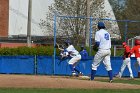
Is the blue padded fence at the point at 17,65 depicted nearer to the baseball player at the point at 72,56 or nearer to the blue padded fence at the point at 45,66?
the blue padded fence at the point at 45,66

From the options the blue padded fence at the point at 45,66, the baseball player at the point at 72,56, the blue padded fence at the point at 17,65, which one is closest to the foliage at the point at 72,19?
the blue padded fence at the point at 45,66

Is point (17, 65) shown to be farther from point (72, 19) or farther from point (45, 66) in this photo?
point (72, 19)

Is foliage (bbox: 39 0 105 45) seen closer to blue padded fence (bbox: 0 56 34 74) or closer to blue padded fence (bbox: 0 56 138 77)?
blue padded fence (bbox: 0 56 138 77)

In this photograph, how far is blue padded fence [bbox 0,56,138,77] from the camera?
25750 millimetres

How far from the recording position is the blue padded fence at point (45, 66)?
2575 cm

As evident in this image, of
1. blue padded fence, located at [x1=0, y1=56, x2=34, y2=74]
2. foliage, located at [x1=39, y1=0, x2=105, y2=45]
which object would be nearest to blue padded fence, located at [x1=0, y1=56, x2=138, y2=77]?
blue padded fence, located at [x1=0, y1=56, x2=34, y2=74]

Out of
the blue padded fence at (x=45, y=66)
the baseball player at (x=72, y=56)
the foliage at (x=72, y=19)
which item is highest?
the foliage at (x=72, y=19)

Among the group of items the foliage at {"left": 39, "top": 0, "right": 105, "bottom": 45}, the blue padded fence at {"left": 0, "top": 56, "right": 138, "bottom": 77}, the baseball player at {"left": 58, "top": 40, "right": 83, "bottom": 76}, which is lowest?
the blue padded fence at {"left": 0, "top": 56, "right": 138, "bottom": 77}

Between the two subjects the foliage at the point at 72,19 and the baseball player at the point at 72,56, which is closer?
the baseball player at the point at 72,56

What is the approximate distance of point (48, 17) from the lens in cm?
4191

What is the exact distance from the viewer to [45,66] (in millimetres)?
26094

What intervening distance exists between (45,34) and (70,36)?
9.98 metres

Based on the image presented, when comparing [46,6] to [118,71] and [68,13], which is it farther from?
[118,71]

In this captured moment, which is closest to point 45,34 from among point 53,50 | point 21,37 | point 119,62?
point 21,37
